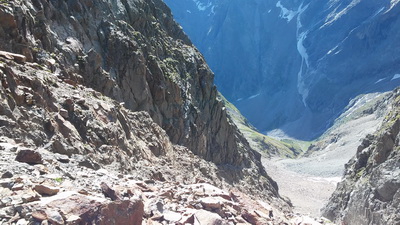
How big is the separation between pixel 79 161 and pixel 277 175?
5074 inches

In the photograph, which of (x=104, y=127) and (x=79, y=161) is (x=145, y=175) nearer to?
(x=104, y=127)

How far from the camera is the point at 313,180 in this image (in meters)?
138

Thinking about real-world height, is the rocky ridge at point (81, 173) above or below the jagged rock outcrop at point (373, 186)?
below

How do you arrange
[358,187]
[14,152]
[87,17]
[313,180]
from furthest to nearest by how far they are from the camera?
[313,180], [358,187], [87,17], [14,152]

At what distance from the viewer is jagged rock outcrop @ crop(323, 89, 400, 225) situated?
44125mm

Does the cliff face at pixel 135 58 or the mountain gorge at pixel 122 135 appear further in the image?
the cliff face at pixel 135 58

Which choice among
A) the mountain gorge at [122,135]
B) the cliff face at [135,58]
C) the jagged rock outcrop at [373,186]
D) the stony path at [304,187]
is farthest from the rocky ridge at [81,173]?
the stony path at [304,187]

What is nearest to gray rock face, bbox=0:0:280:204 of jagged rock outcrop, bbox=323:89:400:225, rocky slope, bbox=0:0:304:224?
rocky slope, bbox=0:0:304:224

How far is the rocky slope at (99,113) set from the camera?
11562 millimetres

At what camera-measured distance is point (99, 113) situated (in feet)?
81.6

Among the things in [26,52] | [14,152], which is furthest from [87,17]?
[14,152]

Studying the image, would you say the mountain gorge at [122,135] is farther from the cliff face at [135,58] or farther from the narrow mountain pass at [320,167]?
the narrow mountain pass at [320,167]

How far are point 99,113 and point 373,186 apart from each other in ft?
128

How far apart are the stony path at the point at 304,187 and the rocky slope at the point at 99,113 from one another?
4376cm
